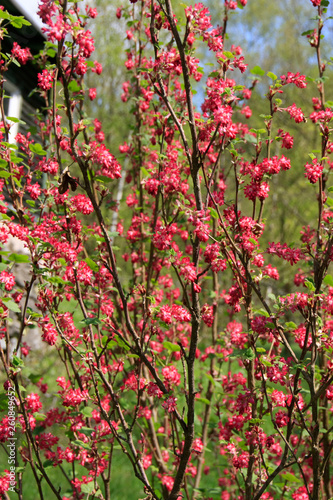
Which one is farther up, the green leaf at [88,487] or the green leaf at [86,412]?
the green leaf at [86,412]

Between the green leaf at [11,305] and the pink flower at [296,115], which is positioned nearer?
the green leaf at [11,305]

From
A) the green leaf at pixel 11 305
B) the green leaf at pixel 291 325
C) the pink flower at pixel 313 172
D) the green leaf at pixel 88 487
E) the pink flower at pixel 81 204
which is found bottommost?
the green leaf at pixel 88 487

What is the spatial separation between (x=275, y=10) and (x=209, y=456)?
660 inches

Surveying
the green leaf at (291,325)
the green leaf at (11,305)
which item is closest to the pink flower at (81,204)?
the green leaf at (11,305)

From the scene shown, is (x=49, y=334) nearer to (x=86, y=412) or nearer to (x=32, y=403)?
(x=86, y=412)

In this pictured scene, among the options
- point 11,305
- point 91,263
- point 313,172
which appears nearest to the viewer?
point 11,305

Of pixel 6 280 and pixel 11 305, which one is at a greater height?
pixel 6 280

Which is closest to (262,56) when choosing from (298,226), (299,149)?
(299,149)

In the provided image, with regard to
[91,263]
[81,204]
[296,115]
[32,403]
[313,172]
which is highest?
[296,115]

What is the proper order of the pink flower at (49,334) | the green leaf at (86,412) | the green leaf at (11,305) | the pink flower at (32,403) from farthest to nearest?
the pink flower at (32,403)
the green leaf at (86,412)
the pink flower at (49,334)
the green leaf at (11,305)

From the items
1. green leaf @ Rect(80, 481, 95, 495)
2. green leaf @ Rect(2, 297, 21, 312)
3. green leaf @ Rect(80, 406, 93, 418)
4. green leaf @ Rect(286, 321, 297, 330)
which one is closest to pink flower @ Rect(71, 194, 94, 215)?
green leaf @ Rect(2, 297, 21, 312)

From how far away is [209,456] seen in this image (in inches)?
288

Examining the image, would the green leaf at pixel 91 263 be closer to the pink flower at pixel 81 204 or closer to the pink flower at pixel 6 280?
the pink flower at pixel 81 204

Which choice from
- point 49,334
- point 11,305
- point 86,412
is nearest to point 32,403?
point 86,412
